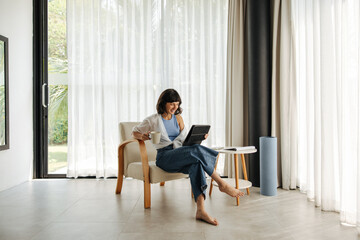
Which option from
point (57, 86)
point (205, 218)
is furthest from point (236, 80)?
point (57, 86)

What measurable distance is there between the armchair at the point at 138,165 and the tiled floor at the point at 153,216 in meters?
0.22

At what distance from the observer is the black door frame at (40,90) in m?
4.39

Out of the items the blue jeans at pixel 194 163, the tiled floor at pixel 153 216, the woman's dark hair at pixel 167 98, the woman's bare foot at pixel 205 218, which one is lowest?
the tiled floor at pixel 153 216

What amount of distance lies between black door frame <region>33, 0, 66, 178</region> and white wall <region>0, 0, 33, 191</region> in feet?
0.24

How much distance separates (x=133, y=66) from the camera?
430 centimetres

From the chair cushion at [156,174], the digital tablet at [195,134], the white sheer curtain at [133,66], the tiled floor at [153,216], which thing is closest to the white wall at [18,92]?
the tiled floor at [153,216]

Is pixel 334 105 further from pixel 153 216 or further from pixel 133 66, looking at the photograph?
pixel 133 66

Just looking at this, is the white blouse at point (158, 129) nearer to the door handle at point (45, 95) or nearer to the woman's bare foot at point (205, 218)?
the woman's bare foot at point (205, 218)

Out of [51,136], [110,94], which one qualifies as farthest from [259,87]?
[51,136]

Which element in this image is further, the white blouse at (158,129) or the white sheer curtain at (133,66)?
the white sheer curtain at (133,66)

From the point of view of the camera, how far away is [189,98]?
4.32 m

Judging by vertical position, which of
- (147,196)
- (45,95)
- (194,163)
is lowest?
(147,196)

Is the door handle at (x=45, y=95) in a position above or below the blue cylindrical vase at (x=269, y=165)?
above

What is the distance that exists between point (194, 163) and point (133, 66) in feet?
6.76
